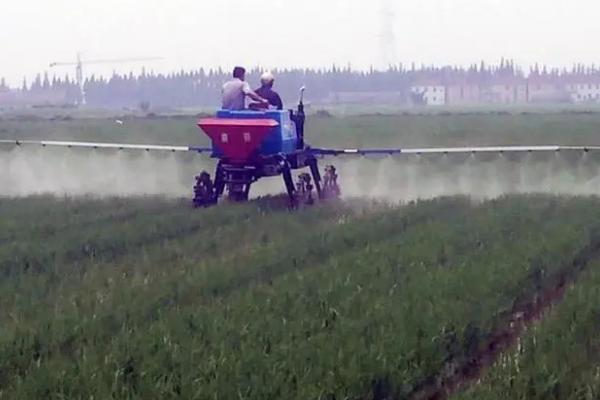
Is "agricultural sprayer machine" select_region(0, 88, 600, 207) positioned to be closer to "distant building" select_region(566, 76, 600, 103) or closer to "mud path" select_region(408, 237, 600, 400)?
"mud path" select_region(408, 237, 600, 400)

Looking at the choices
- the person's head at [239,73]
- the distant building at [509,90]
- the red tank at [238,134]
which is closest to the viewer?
the red tank at [238,134]

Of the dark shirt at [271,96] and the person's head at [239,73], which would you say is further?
the dark shirt at [271,96]

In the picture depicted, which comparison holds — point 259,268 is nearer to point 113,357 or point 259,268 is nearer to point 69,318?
point 69,318

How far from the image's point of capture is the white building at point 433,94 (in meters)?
143

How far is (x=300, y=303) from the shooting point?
768cm

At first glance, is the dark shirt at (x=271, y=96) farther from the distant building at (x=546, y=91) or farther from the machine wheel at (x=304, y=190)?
the distant building at (x=546, y=91)

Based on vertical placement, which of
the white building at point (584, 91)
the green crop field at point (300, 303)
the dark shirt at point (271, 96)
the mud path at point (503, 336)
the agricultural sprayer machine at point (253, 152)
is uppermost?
the dark shirt at point (271, 96)

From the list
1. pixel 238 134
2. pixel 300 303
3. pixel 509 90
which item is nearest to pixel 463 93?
pixel 509 90

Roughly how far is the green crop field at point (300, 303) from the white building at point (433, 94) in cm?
12969

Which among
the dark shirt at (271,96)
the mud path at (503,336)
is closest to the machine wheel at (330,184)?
the dark shirt at (271,96)

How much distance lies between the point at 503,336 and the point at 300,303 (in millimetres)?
A: 1445

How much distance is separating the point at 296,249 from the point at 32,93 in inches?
5779

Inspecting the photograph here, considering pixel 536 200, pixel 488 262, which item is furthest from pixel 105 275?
pixel 536 200

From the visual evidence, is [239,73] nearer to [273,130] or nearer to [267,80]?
[267,80]
